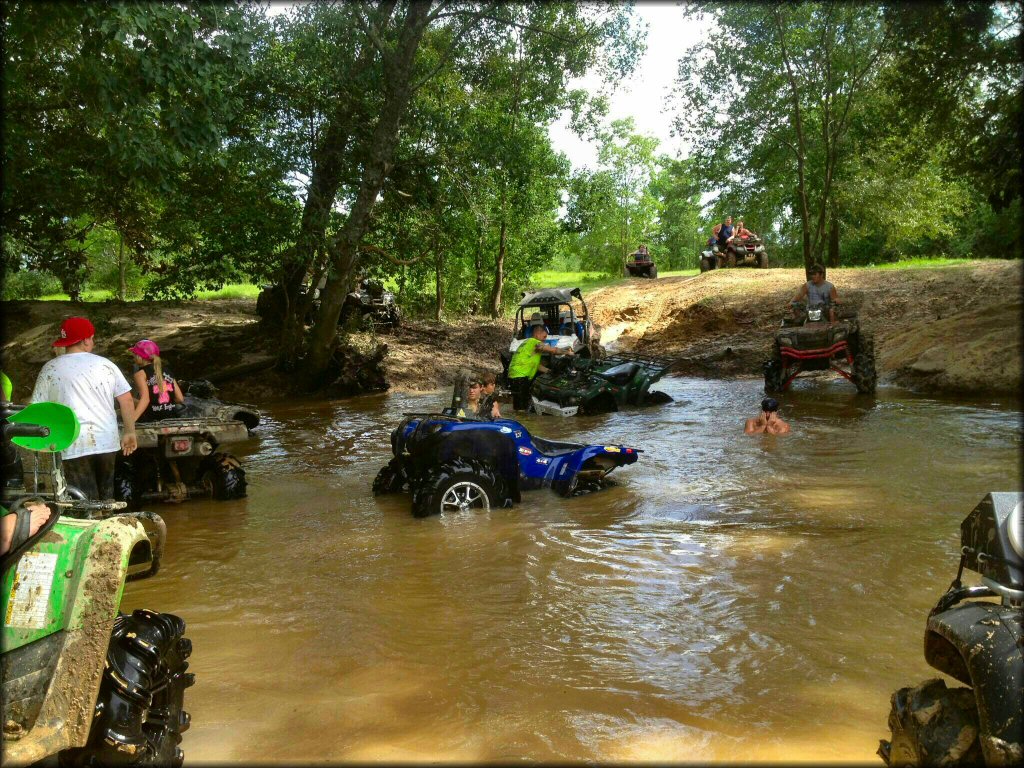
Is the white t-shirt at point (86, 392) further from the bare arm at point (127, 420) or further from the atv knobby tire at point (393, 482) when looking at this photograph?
the atv knobby tire at point (393, 482)

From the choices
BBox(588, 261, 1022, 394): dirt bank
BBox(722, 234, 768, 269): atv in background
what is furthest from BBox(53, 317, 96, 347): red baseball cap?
BBox(722, 234, 768, 269): atv in background

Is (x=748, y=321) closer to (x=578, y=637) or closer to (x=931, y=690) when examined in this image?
(x=578, y=637)

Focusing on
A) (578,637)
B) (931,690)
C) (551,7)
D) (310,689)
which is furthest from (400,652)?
(551,7)

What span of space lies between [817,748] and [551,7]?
1745 centimetres

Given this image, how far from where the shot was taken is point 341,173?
55.5 feet

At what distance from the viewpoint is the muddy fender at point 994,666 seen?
2.35m

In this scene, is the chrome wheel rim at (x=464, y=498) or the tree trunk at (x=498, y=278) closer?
the chrome wheel rim at (x=464, y=498)

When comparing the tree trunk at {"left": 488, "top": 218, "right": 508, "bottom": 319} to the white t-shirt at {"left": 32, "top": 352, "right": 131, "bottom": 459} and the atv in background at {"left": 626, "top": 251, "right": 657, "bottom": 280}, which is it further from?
the white t-shirt at {"left": 32, "top": 352, "right": 131, "bottom": 459}

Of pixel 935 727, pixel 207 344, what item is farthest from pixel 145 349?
pixel 207 344

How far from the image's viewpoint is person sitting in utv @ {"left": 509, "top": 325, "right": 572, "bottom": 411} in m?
13.8

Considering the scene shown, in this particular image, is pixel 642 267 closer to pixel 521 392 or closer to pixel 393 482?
pixel 521 392

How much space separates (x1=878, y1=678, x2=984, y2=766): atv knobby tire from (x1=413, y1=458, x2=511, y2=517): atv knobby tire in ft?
15.7

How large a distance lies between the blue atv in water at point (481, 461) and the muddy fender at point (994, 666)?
16.4 feet

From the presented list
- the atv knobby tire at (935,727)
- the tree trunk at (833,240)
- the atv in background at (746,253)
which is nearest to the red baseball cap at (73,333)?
the atv knobby tire at (935,727)
